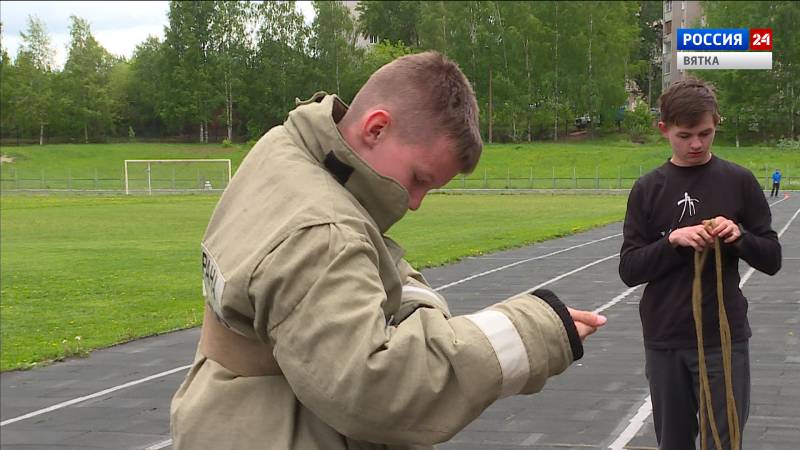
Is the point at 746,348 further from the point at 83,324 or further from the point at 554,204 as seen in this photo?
the point at 554,204

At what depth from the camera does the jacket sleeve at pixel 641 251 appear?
3.83 meters

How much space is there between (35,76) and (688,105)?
97231 millimetres

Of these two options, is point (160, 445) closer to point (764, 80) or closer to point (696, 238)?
point (696, 238)

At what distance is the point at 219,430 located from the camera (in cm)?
187

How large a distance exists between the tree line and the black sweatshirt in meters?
64.9

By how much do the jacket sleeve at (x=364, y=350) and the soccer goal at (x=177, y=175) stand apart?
60.0m

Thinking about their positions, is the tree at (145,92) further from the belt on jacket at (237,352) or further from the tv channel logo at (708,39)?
the belt on jacket at (237,352)

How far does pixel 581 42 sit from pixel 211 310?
7795 centimetres

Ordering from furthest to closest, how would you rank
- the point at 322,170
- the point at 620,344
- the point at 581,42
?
the point at 581,42 → the point at 620,344 → the point at 322,170

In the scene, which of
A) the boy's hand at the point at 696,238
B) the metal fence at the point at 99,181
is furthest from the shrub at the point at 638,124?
the boy's hand at the point at 696,238

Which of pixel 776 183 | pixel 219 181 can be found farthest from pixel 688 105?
pixel 219 181

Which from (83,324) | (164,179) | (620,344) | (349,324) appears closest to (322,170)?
(349,324)

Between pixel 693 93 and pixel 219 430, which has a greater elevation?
pixel 693 93

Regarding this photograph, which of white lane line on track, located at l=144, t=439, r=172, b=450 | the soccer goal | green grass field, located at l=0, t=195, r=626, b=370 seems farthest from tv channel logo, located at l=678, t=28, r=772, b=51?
the soccer goal
